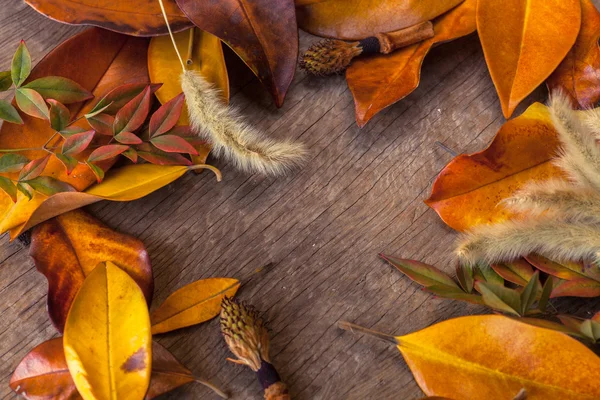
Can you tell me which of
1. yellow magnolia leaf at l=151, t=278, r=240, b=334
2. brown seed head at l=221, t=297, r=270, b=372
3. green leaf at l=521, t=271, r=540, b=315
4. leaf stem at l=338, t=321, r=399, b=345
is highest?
yellow magnolia leaf at l=151, t=278, r=240, b=334

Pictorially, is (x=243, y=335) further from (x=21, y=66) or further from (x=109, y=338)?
A: (x=21, y=66)

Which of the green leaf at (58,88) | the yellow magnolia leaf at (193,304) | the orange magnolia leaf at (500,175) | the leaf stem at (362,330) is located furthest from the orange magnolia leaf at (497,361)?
the green leaf at (58,88)

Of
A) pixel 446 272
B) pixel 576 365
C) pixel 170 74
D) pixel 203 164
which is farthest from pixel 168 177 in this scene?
pixel 576 365

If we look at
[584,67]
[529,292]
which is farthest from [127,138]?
[584,67]

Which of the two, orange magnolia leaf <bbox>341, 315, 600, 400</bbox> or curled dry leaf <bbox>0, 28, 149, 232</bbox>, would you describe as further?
curled dry leaf <bbox>0, 28, 149, 232</bbox>

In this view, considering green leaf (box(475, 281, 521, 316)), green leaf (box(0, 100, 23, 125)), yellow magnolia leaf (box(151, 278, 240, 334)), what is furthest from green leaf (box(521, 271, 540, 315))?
green leaf (box(0, 100, 23, 125))

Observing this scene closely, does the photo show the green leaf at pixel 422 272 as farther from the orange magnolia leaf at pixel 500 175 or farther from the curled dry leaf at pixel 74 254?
the curled dry leaf at pixel 74 254

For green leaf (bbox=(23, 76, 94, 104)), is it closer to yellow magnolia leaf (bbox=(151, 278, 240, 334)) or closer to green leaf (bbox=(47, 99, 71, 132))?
green leaf (bbox=(47, 99, 71, 132))
